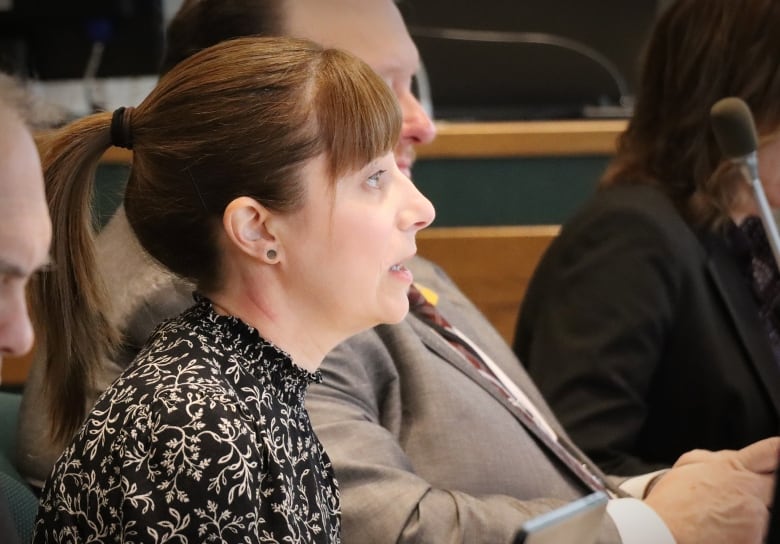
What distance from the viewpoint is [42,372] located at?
1.03 meters

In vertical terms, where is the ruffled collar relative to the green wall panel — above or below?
above

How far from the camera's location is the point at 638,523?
1.17 m

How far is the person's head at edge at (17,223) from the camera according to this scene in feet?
2.25

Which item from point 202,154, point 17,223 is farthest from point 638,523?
point 17,223

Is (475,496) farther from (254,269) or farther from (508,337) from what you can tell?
(508,337)

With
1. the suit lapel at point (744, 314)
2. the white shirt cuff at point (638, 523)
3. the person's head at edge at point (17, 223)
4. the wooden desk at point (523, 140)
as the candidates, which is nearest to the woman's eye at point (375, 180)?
the person's head at edge at point (17, 223)

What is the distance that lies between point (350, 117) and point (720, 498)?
0.63 meters

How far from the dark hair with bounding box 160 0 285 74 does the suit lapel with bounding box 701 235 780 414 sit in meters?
0.70

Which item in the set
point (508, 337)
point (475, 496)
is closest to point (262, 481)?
point (475, 496)

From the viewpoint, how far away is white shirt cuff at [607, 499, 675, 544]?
45.4 inches

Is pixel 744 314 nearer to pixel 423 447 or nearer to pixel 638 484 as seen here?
pixel 638 484

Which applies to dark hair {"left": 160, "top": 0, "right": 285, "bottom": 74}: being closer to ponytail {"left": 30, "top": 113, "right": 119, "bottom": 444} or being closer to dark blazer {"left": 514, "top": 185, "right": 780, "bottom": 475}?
ponytail {"left": 30, "top": 113, "right": 119, "bottom": 444}

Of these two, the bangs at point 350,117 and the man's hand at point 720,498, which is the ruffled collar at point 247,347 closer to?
the bangs at point 350,117

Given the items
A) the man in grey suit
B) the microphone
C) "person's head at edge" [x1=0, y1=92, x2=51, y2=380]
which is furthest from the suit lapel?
"person's head at edge" [x1=0, y1=92, x2=51, y2=380]
